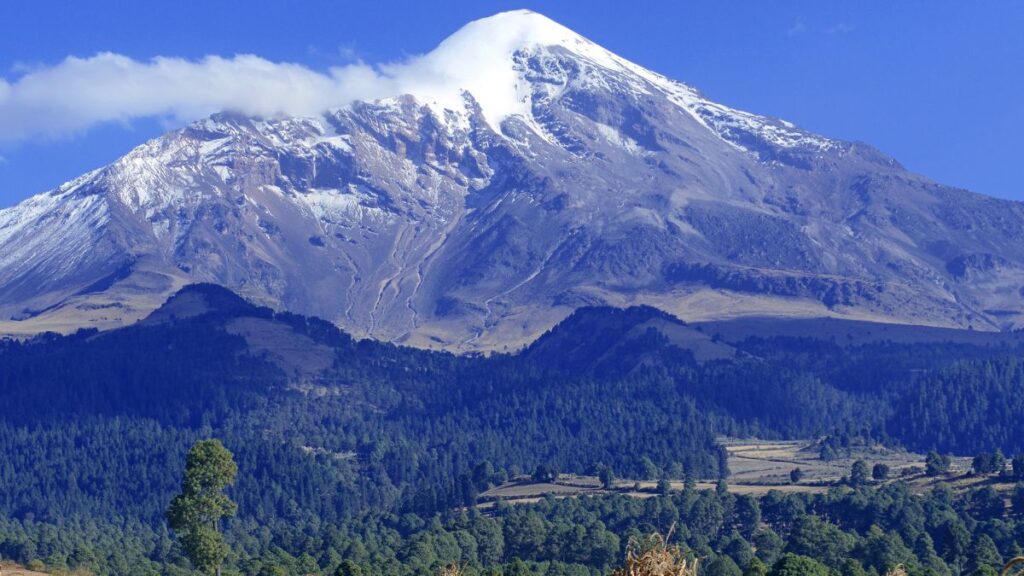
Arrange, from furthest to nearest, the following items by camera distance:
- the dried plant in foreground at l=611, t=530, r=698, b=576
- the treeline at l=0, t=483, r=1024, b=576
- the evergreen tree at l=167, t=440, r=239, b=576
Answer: the treeline at l=0, t=483, r=1024, b=576 < the evergreen tree at l=167, t=440, r=239, b=576 < the dried plant in foreground at l=611, t=530, r=698, b=576

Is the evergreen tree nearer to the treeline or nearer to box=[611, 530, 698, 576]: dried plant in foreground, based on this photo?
the treeline

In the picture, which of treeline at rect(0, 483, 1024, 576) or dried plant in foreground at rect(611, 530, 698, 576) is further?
treeline at rect(0, 483, 1024, 576)

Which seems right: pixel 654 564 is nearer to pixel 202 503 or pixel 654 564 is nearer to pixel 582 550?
pixel 202 503

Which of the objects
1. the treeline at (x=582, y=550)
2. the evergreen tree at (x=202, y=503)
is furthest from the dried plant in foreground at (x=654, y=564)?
the treeline at (x=582, y=550)

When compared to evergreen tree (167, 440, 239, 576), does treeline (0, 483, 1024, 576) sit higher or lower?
lower

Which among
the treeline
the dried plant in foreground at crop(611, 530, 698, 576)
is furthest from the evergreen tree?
the dried plant in foreground at crop(611, 530, 698, 576)

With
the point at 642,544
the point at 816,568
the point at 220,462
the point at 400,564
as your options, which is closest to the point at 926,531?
the point at 400,564

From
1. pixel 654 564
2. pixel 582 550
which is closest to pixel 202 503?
pixel 654 564

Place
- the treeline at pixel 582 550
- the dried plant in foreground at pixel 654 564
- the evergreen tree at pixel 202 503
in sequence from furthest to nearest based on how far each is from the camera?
1. the treeline at pixel 582 550
2. the evergreen tree at pixel 202 503
3. the dried plant in foreground at pixel 654 564

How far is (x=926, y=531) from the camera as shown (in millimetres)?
184750

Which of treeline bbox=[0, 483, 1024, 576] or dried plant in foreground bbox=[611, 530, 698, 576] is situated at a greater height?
dried plant in foreground bbox=[611, 530, 698, 576]

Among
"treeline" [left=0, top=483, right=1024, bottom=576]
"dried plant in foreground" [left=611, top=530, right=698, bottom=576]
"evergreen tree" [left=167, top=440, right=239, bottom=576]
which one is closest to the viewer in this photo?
"dried plant in foreground" [left=611, top=530, right=698, bottom=576]

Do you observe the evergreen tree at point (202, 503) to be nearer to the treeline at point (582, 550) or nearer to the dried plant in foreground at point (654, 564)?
the treeline at point (582, 550)

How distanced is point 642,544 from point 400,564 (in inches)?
4941
